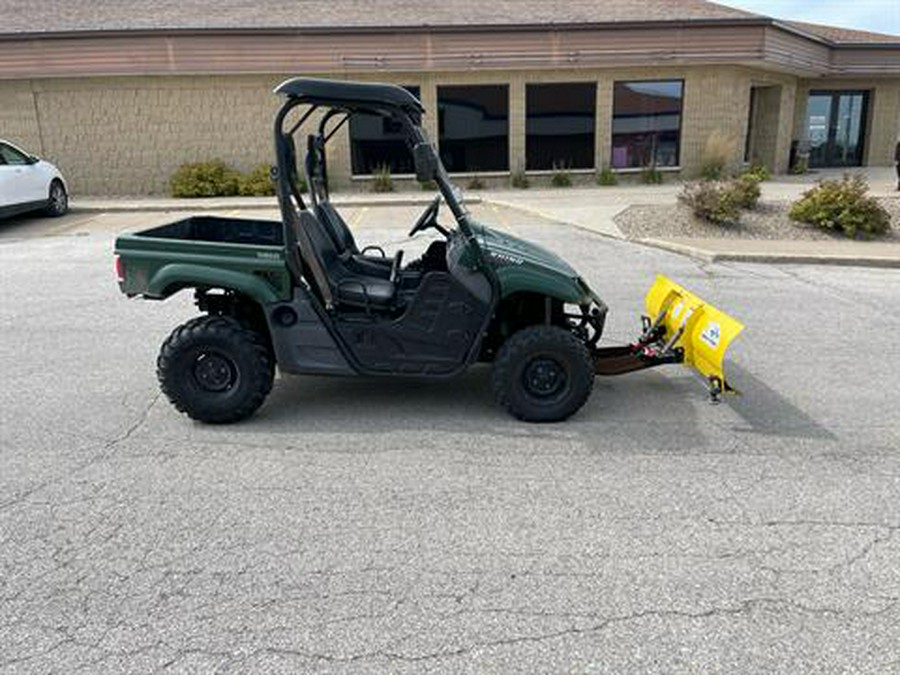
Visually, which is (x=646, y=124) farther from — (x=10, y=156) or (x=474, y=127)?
(x=10, y=156)

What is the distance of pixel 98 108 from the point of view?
58.1 ft

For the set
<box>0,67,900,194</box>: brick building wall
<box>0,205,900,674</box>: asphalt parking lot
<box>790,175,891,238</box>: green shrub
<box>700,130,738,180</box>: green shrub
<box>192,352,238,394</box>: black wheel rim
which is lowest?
<box>0,205,900,674</box>: asphalt parking lot

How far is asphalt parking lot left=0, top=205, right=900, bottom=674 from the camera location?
2.52 metres

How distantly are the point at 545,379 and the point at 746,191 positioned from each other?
31.7ft

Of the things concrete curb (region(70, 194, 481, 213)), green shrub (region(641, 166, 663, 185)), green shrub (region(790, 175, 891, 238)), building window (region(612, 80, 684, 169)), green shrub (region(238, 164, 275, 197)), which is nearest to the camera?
green shrub (region(790, 175, 891, 238))

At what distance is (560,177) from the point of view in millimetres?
18594

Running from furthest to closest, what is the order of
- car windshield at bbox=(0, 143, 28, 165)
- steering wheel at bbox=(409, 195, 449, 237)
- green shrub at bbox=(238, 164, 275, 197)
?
1. green shrub at bbox=(238, 164, 275, 197)
2. car windshield at bbox=(0, 143, 28, 165)
3. steering wheel at bbox=(409, 195, 449, 237)

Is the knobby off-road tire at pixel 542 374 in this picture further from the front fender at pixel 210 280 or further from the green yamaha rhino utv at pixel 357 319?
the front fender at pixel 210 280

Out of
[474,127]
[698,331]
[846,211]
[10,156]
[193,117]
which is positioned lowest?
[698,331]

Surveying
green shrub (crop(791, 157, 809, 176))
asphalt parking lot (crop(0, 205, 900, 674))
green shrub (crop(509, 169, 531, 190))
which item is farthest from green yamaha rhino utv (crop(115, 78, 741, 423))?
green shrub (crop(791, 157, 809, 176))

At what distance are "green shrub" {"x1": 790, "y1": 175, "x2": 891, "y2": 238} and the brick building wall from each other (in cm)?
761

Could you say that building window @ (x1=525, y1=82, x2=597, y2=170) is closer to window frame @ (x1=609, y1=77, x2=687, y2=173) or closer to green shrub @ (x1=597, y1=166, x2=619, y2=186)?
green shrub @ (x1=597, y1=166, x2=619, y2=186)

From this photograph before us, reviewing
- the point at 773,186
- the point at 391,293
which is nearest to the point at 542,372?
the point at 391,293

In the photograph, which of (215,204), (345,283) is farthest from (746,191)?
(215,204)
